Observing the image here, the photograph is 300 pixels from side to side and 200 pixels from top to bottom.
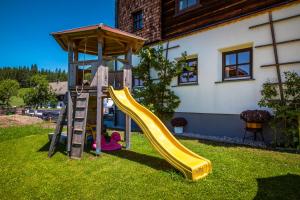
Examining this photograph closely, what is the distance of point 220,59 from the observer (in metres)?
10.5

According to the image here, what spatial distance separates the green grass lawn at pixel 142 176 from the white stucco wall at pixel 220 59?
2.76 m

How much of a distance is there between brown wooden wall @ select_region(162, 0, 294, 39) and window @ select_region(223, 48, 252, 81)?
4.85 feet

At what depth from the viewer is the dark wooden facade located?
9566 mm

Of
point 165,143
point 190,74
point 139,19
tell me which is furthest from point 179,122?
point 139,19

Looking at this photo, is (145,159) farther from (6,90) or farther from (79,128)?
(6,90)

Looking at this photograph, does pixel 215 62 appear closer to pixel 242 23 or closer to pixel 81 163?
pixel 242 23

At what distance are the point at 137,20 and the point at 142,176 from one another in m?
11.9

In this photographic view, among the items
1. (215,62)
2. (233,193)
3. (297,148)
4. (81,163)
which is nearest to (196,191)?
(233,193)

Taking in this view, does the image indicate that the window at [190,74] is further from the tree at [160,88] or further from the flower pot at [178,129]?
the flower pot at [178,129]

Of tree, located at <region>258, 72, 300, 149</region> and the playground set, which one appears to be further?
tree, located at <region>258, 72, 300, 149</region>

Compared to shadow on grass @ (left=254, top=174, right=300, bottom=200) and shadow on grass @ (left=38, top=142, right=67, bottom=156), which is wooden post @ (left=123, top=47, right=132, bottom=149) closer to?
shadow on grass @ (left=38, top=142, right=67, bottom=156)

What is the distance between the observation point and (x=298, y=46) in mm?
8172

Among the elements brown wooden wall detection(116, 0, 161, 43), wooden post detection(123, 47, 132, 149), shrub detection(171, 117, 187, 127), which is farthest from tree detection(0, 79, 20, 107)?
wooden post detection(123, 47, 132, 149)

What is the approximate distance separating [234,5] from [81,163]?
8671mm
